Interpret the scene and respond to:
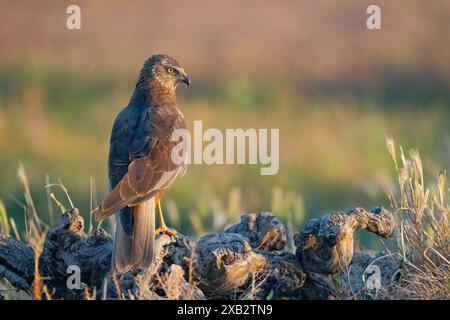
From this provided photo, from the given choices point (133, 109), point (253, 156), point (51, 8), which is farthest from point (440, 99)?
point (133, 109)

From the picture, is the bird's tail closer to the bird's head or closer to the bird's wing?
the bird's wing

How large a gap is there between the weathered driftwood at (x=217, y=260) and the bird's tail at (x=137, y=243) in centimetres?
6

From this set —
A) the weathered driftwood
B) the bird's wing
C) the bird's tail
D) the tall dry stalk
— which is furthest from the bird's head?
the tall dry stalk

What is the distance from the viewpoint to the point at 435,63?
637 inches

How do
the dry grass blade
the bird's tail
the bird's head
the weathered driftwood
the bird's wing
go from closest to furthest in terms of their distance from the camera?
the bird's tail → the weathered driftwood → the bird's wing → the dry grass blade → the bird's head

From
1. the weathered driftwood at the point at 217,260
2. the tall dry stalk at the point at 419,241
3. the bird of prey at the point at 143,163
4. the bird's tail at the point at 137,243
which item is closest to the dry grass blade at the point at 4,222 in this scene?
the weathered driftwood at the point at 217,260

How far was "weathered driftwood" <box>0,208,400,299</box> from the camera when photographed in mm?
7180

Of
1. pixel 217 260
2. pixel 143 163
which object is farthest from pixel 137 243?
pixel 143 163

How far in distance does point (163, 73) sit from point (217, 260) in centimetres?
209

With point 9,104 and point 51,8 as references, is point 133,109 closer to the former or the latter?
point 9,104

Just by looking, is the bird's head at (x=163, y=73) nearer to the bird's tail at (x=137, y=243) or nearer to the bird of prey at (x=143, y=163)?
the bird of prey at (x=143, y=163)

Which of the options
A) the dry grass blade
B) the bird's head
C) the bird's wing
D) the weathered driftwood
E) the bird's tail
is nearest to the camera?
the bird's tail

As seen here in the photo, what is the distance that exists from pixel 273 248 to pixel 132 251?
1072 millimetres

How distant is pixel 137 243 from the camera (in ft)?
23.6
